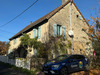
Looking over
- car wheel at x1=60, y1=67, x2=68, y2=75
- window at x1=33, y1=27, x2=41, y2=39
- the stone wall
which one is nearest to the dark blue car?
car wheel at x1=60, y1=67, x2=68, y2=75

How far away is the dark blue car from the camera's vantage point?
6789 mm

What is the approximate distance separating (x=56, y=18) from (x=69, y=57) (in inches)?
251

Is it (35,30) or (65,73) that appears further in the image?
(35,30)

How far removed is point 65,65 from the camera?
277 inches

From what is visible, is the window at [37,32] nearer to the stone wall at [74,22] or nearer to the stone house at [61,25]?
the stone house at [61,25]

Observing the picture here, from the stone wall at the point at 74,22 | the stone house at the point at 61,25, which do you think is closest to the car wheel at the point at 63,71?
the stone house at the point at 61,25

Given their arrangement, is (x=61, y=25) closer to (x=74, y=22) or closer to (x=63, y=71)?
(x=74, y=22)

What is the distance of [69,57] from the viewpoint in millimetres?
7711

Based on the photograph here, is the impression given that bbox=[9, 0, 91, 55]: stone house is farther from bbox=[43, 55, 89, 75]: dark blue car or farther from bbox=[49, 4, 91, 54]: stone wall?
bbox=[43, 55, 89, 75]: dark blue car

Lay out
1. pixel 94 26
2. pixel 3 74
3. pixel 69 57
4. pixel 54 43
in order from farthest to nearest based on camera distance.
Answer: pixel 54 43, pixel 94 26, pixel 3 74, pixel 69 57

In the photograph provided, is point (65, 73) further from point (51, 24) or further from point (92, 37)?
point (51, 24)

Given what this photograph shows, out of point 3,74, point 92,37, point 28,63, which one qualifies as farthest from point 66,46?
point 3,74

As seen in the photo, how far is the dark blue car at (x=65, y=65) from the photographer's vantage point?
6.79m

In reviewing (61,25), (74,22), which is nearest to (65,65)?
(61,25)
